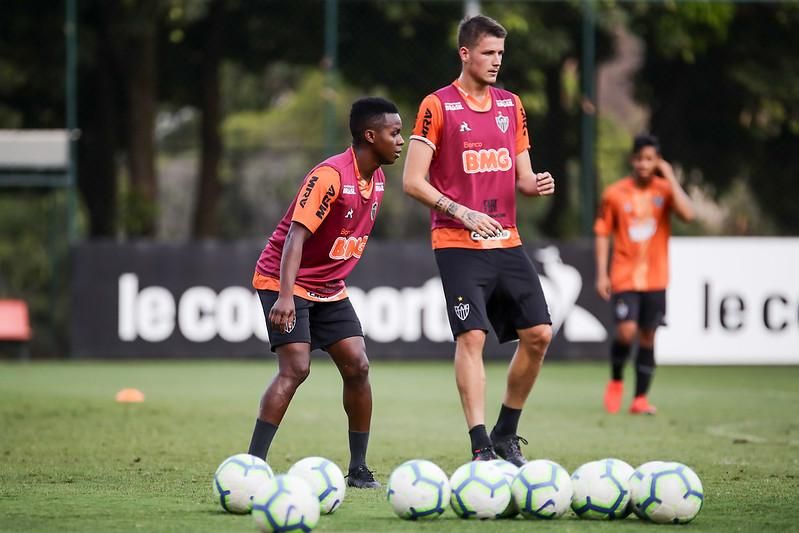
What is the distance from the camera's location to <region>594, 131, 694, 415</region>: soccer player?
1278 cm

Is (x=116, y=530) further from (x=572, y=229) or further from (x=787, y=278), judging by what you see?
(x=572, y=229)

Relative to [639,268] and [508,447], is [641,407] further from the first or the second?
[508,447]

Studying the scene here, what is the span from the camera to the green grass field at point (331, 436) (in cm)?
658

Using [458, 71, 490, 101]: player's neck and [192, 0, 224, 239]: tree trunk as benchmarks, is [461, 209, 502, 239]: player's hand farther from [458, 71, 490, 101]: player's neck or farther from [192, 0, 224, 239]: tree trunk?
[192, 0, 224, 239]: tree trunk

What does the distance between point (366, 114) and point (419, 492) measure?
2.23 meters

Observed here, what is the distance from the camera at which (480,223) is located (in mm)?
7816

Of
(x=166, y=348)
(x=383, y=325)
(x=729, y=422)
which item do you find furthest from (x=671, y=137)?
(x=729, y=422)

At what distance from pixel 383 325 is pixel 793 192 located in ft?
21.9

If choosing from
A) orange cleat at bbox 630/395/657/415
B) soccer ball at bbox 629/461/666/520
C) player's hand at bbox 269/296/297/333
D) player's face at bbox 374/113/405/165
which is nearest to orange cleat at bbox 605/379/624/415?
orange cleat at bbox 630/395/657/415

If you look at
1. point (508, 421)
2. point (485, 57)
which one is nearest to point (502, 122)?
point (485, 57)

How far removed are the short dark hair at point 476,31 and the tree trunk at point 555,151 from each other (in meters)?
12.5

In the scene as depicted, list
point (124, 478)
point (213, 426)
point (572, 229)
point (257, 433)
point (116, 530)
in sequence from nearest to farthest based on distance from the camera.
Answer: point (116, 530), point (257, 433), point (124, 478), point (213, 426), point (572, 229)

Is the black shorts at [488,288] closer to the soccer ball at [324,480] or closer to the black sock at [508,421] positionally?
the black sock at [508,421]

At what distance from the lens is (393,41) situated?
21.2 metres
